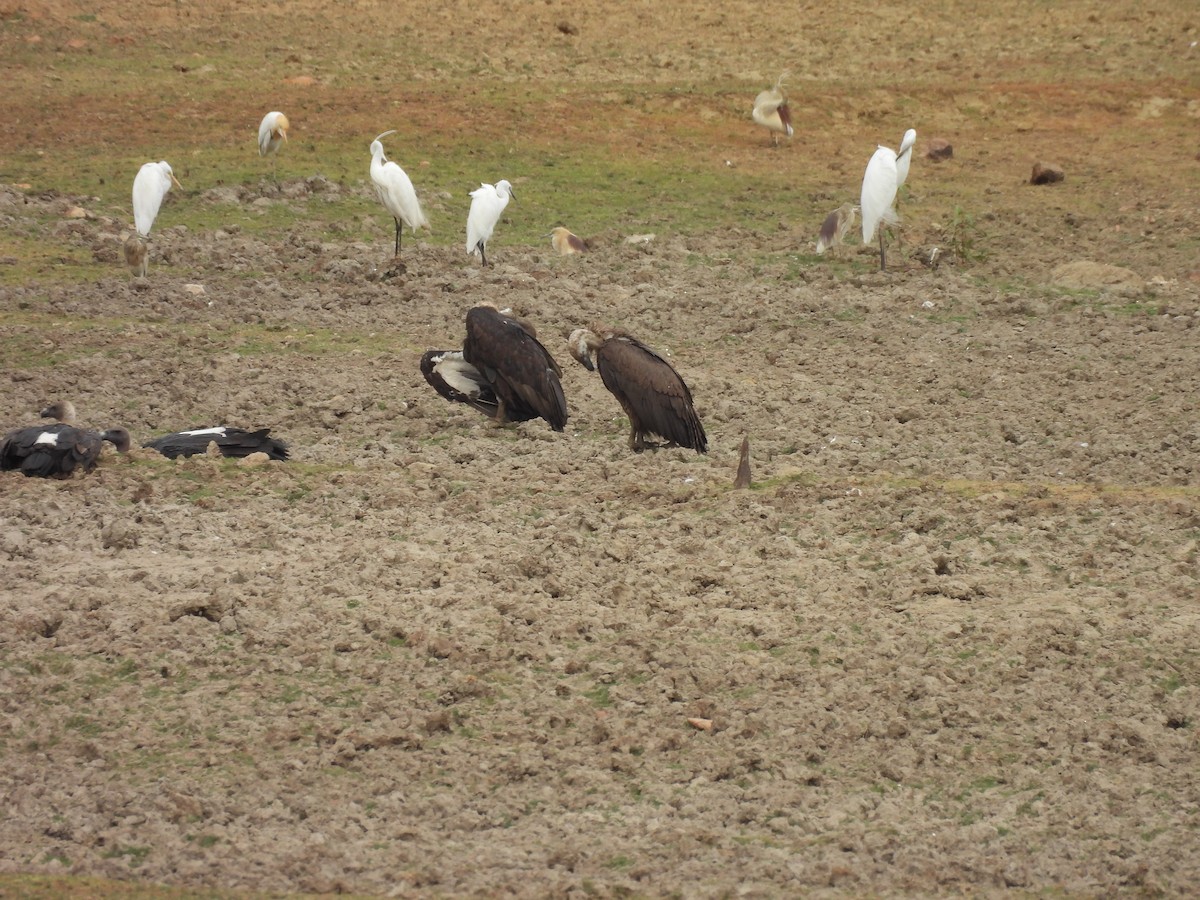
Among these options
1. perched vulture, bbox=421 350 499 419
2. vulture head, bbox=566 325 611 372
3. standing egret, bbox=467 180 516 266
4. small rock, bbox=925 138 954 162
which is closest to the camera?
vulture head, bbox=566 325 611 372

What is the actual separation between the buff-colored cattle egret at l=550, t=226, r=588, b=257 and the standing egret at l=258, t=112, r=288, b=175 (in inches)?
145

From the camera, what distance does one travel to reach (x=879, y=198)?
12.4 metres

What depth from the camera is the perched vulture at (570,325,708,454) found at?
7.98 metres

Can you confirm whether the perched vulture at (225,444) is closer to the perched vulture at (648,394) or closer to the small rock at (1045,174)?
the perched vulture at (648,394)

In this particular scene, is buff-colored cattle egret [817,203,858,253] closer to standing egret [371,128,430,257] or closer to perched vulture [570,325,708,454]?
standing egret [371,128,430,257]

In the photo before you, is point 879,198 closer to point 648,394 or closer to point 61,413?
point 648,394

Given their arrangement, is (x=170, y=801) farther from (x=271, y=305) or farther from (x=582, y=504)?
(x=271, y=305)

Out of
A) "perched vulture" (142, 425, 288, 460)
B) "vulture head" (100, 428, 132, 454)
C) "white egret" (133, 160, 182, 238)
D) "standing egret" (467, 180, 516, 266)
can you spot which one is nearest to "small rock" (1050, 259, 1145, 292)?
"standing egret" (467, 180, 516, 266)

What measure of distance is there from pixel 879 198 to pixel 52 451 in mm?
7402

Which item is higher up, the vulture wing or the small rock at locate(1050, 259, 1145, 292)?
the small rock at locate(1050, 259, 1145, 292)

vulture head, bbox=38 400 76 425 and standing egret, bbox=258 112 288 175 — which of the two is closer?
vulture head, bbox=38 400 76 425

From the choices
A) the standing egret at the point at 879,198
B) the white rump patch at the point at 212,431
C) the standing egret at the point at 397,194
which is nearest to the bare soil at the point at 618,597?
the white rump patch at the point at 212,431

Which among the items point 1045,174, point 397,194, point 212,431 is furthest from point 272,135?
point 1045,174

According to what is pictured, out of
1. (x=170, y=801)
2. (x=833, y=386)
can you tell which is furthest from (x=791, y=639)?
(x=833, y=386)
